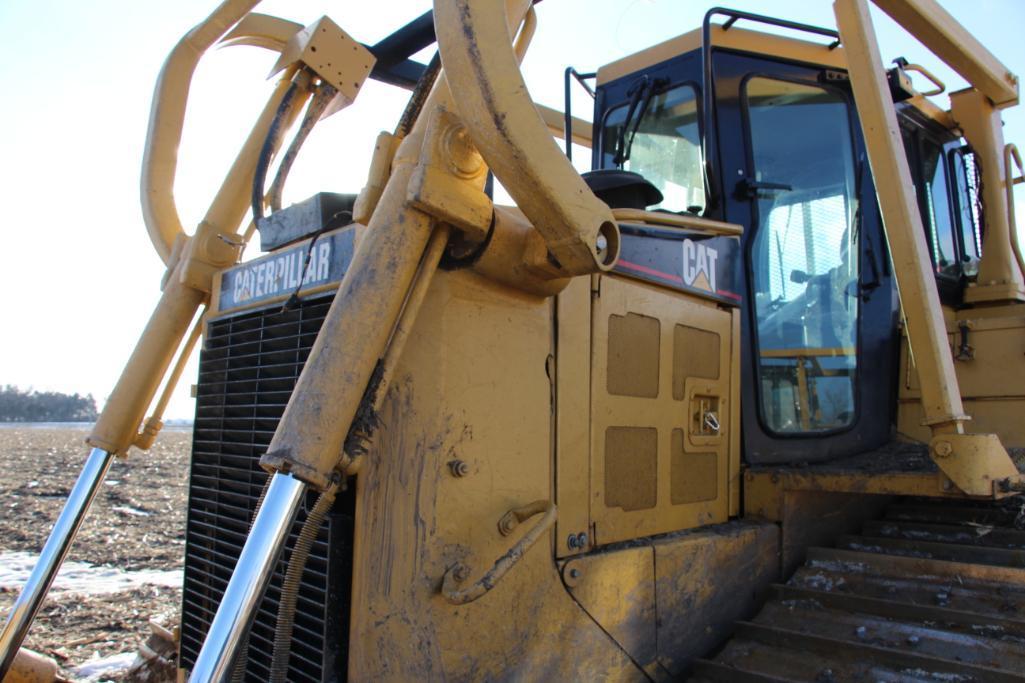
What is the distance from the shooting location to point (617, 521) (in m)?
2.40

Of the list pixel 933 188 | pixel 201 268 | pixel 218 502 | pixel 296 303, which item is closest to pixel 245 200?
pixel 201 268

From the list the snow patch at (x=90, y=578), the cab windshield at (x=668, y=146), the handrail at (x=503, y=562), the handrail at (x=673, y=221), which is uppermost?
the cab windshield at (x=668, y=146)

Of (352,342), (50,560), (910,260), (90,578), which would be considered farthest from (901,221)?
(90,578)

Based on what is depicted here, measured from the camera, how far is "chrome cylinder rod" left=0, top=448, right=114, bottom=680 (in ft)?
7.39

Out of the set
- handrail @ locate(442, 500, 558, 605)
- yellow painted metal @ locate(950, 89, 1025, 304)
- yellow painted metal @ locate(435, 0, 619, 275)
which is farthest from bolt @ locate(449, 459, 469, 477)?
yellow painted metal @ locate(950, 89, 1025, 304)

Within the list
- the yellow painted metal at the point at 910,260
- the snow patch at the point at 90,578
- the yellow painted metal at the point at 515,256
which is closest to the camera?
the yellow painted metal at the point at 515,256

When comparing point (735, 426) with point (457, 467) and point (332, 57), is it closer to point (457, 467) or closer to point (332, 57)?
point (457, 467)

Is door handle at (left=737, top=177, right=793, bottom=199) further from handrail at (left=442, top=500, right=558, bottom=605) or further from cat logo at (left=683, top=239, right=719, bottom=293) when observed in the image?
handrail at (left=442, top=500, right=558, bottom=605)

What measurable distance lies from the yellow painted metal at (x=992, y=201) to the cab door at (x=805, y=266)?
0.86m

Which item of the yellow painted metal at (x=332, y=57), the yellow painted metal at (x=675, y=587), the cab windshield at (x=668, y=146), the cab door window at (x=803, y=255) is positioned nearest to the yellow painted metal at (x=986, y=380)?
the cab door window at (x=803, y=255)

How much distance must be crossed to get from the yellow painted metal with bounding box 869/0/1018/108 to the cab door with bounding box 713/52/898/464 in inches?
13.0

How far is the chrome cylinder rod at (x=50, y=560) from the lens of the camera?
2254 millimetres

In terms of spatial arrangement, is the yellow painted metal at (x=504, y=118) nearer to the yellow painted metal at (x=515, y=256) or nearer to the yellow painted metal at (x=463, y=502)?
the yellow painted metal at (x=515, y=256)

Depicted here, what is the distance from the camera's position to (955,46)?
131 inches
